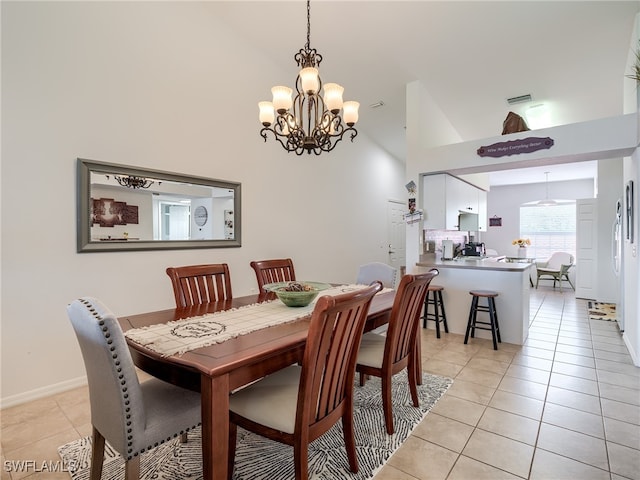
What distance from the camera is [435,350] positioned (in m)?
3.44

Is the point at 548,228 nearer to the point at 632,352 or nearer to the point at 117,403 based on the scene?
the point at 632,352

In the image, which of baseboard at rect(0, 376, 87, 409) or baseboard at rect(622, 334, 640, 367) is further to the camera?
baseboard at rect(622, 334, 640, 367)

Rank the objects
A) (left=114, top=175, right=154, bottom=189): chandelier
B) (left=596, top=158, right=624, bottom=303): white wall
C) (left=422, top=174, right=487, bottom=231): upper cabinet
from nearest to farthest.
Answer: (left=114, top=175, right=154, bottom=189): chandelier
(left=422, top=174, right=487, bottom=231): upper cabinet
(left=596, top=158, right=624, bottom=303): white wall

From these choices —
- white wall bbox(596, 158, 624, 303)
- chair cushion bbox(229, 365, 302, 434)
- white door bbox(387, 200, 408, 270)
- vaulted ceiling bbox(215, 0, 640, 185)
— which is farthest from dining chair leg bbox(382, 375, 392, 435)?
white wall bbox(596, 158, 624, 303)

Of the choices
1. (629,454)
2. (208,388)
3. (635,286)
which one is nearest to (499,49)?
(635,286)

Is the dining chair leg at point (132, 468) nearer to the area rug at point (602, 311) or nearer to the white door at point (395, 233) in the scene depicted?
the area rug at point (602, 311)

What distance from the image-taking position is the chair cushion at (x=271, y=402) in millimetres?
1391

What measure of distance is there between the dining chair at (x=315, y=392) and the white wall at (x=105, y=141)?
6.43 ft

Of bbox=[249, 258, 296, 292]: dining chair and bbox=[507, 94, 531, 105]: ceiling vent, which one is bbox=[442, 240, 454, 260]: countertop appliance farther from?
bbox=[249, 258, 296, 292]: dining chair

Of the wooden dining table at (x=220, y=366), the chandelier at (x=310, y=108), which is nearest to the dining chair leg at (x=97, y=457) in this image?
the wooden dining table at (x=220, y=366)

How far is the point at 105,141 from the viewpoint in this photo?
9.16 feet

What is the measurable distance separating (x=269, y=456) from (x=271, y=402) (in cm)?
58

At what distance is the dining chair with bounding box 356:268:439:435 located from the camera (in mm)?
1898

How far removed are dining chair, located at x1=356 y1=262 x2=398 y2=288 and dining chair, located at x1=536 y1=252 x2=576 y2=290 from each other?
5.89 m
